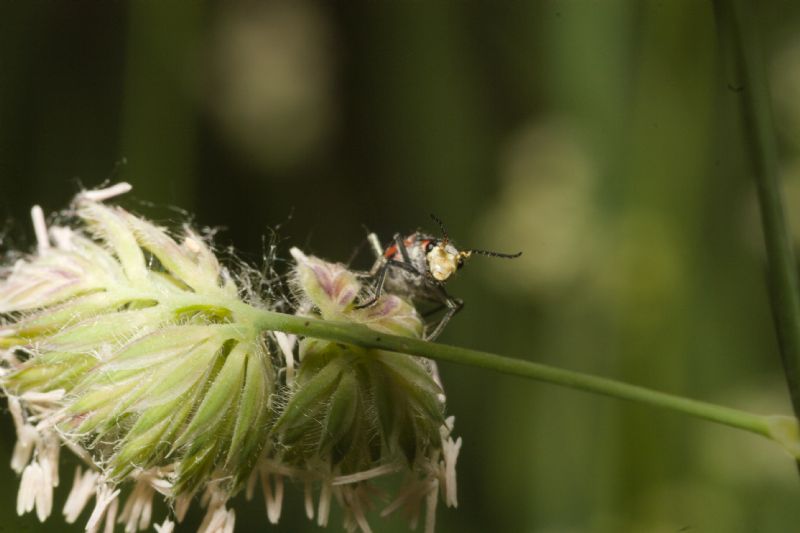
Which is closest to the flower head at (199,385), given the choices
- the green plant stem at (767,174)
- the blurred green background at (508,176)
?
the green plant stem at (767,174)

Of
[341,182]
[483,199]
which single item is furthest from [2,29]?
[483,199]

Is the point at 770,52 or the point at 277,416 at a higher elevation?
the point at 770,52

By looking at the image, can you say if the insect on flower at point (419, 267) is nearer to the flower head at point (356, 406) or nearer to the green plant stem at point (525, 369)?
the flower head at point (356, 406)

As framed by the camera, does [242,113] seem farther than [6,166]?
Yes

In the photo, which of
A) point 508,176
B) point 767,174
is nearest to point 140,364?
point 767,174

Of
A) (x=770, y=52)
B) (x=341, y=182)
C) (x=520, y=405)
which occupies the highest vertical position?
(x=770, y=52)

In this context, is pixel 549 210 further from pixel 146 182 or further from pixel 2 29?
pixel 2 29
